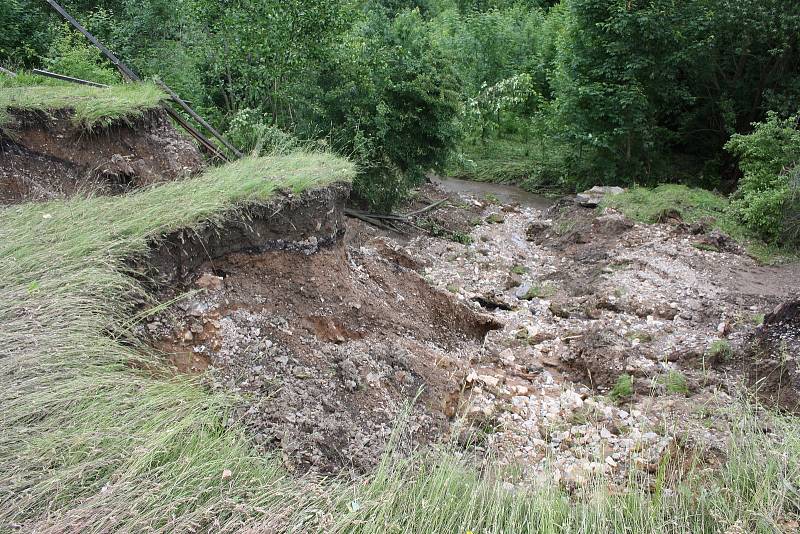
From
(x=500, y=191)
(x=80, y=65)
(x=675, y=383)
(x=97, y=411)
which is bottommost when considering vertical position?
(x=500, y=191)

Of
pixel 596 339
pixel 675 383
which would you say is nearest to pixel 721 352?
pixel 675 383

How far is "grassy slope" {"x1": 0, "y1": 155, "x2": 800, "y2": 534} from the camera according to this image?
8.53 ft

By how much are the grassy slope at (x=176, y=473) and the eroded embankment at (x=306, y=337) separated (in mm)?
335

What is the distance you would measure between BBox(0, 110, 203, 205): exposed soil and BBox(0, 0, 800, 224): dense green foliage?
139cm

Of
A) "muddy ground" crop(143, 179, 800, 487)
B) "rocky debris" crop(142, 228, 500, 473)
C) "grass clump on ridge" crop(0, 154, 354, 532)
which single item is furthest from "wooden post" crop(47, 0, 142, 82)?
"rocky debris" crop(142, 228, 500, 473)

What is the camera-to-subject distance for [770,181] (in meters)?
10.6

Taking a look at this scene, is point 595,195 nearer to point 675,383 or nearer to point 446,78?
point 446,78

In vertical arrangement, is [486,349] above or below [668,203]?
above

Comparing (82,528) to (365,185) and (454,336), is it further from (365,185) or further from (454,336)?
(365,185)

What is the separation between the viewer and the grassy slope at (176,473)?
102 inches

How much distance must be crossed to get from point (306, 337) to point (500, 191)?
1170cm

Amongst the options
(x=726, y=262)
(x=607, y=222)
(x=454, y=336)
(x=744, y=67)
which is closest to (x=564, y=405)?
(x=454, y=336)

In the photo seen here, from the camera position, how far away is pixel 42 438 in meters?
2.78

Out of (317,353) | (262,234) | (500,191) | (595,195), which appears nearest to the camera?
(317,353)
